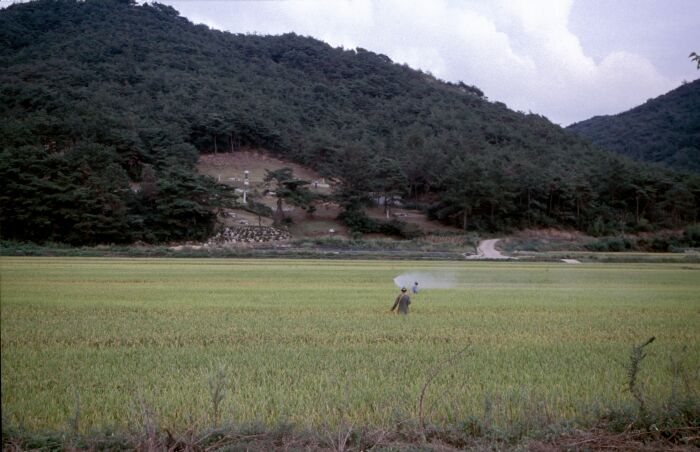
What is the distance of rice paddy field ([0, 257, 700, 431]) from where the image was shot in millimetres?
5746

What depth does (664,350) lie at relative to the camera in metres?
9.07

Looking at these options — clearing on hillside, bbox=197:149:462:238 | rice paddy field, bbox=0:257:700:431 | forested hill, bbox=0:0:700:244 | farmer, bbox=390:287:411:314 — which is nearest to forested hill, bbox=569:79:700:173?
forested hill, bbox=0:0:700:244

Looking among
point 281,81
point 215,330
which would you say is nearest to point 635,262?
point 215,330

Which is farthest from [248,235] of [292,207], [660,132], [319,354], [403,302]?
[319,354]

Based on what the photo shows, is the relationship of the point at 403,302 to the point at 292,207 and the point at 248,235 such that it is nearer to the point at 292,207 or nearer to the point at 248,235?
the point at 248,235

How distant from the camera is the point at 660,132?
35.3 metres

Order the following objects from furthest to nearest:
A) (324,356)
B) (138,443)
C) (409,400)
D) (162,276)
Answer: (162,276), (324,356), (409,400), (138,443)

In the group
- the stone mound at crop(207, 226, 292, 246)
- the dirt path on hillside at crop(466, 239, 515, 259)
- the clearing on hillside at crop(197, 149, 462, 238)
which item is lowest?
the dirt path on hillside at crop(466, 239, 515, 259)

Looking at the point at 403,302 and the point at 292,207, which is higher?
the point at 292,207

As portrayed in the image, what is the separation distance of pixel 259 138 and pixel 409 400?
82659 millimetres

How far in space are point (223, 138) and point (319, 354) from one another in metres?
79.6

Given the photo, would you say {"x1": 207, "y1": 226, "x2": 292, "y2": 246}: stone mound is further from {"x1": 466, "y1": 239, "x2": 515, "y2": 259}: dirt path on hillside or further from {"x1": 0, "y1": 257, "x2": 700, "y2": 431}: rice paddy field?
{"x1": 0, "y1": 257, "x2": 700, "y2": 431}: rice paddy field

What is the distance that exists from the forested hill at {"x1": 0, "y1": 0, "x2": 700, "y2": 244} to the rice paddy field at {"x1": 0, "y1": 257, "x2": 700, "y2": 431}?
682 centimetres

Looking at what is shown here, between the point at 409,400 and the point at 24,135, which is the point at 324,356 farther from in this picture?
the point at 24,135
